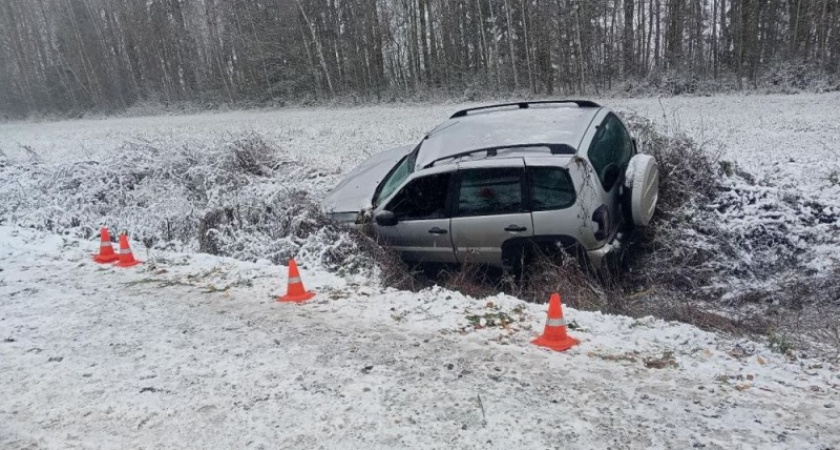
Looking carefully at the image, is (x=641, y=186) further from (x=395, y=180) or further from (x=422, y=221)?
(x=395, y=180)

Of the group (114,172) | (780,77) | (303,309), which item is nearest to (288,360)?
(303,309)

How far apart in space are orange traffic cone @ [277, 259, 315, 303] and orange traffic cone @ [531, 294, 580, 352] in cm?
235

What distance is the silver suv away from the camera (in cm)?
538

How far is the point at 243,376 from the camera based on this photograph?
153 inches

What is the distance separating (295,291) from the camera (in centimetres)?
538

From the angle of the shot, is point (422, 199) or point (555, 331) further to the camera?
point (422, 199)

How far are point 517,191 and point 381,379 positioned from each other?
2608 mm

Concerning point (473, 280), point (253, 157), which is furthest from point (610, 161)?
point (253, 157)

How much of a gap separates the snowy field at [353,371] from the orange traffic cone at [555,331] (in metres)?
0.10

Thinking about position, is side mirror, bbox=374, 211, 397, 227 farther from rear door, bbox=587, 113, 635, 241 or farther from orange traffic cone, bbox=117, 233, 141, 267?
orange traffic cone, bbox=117, 233, 141, 267

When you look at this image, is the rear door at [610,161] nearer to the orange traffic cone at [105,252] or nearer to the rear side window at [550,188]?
the rear side window at [550,188]

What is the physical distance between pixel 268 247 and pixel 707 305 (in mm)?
5292

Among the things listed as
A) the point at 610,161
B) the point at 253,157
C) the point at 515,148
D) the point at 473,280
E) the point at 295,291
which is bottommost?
the point at 473,280

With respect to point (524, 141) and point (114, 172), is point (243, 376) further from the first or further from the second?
point (114, 172)
